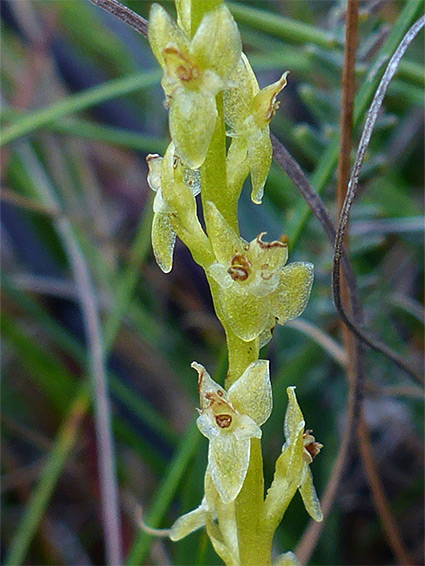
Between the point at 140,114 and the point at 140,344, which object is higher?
the point at 140,114

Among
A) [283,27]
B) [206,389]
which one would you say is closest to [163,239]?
[206,389]

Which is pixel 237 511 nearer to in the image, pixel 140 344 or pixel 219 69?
pixel 219 69

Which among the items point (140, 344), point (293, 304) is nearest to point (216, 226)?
point (293, 304)

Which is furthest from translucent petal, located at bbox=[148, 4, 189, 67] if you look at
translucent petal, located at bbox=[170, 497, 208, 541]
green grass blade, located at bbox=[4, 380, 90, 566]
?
green grass blade, located at bbox=[4, 380, 90, 566]

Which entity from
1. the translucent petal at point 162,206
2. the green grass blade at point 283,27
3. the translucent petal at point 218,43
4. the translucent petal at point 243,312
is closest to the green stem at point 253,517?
the translucent petal at point 243,312

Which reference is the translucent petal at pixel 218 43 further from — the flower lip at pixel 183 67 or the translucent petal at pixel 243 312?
the translucent petal at pixel 243 312

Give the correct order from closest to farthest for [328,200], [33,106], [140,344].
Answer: [328,200]
[140,344]
[33,106]

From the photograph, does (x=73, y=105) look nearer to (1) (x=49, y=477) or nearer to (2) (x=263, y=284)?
(1) (x=49, y=477)
